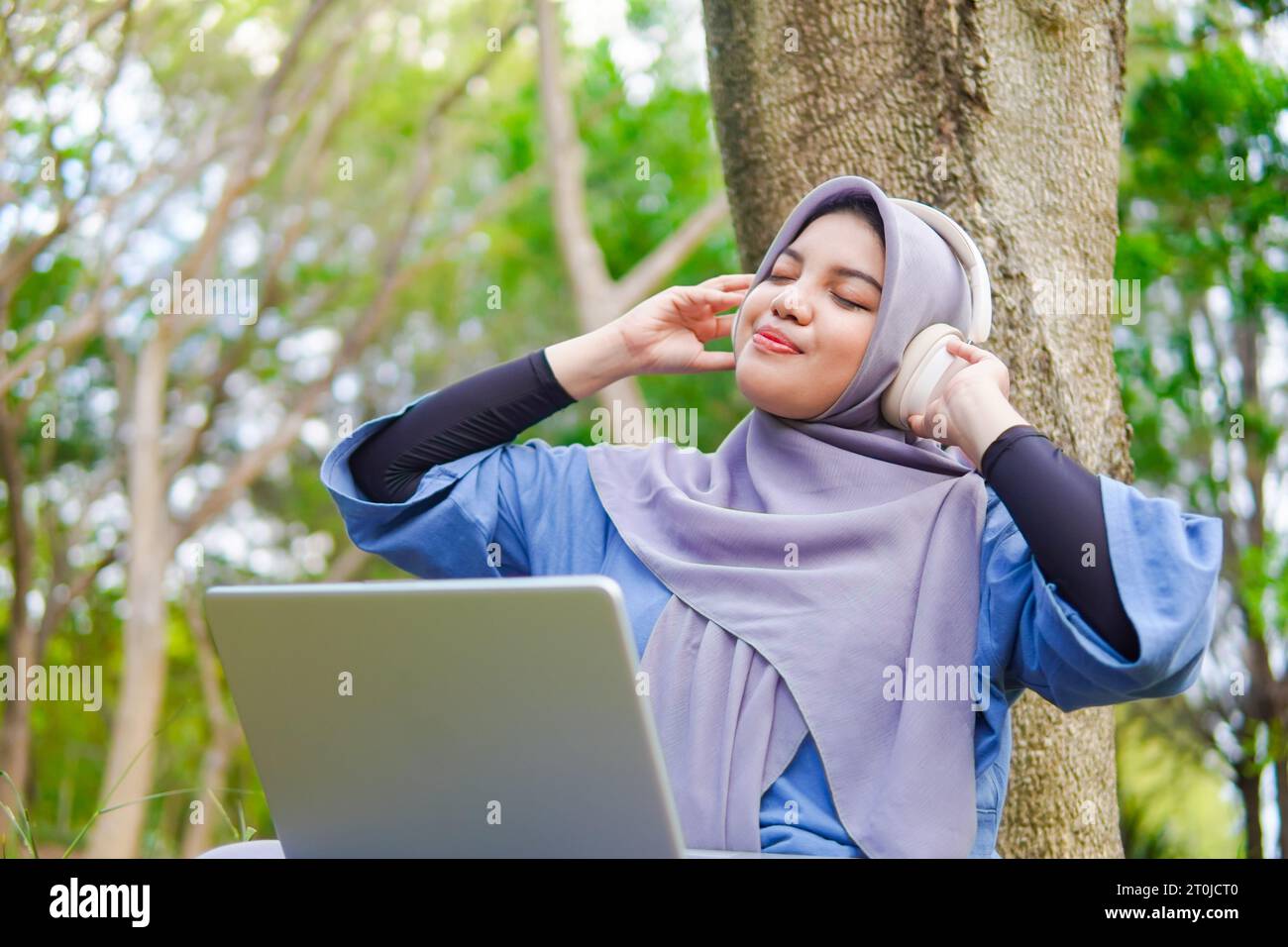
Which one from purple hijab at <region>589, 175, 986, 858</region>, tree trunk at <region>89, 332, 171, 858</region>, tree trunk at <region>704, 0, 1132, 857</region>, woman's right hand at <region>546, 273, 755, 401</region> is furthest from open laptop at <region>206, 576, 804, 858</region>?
tree trunk at <region>89, 332, 171, 858</region>

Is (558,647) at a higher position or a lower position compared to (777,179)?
lower

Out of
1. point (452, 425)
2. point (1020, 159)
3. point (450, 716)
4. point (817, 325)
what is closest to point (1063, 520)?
point (817, 325)

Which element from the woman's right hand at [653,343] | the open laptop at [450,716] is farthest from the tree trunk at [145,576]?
the open laptop at [450,716]

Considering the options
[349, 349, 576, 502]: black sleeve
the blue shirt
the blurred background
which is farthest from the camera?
the blurred background

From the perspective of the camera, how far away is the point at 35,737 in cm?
1147

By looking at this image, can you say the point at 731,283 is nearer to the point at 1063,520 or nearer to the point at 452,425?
the point at 452,425

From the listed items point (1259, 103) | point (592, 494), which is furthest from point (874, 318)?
point (1259, 103)

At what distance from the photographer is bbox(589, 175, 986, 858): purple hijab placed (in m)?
1.79

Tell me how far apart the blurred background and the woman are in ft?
2.71

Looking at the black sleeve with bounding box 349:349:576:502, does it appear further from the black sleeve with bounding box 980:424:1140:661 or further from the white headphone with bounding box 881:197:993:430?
the black sleeve with bounding box 980:424:1140:661

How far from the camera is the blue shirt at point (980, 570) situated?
5.36 ft

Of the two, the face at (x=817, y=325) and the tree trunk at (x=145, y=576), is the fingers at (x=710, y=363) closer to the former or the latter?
the face at (x=817, y=325)

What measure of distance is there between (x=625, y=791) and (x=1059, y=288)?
1704mm
